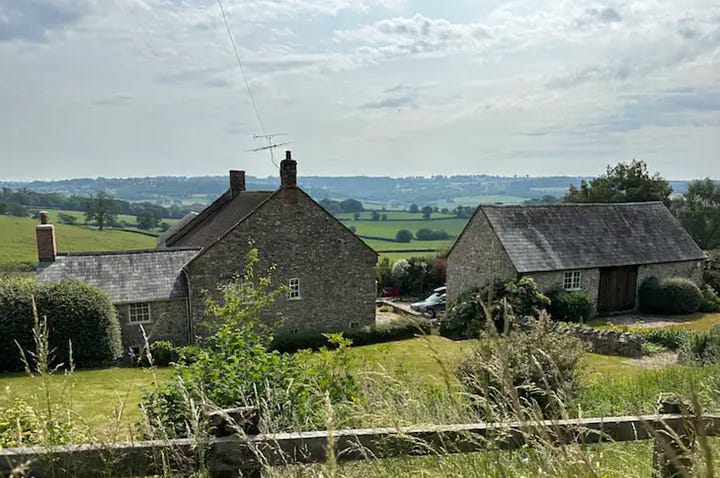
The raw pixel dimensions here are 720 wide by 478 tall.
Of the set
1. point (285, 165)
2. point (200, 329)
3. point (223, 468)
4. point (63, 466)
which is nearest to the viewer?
point (63, 466)

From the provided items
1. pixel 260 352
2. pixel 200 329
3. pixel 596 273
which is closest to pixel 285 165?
pixel 200 329

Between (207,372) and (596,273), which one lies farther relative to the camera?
(596,273)

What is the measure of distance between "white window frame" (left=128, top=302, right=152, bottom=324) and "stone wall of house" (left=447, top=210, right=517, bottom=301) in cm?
1649

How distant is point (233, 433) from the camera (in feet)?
10.6

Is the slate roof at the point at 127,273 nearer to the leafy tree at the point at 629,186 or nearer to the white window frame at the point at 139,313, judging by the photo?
the white window frame at the point at 139,313

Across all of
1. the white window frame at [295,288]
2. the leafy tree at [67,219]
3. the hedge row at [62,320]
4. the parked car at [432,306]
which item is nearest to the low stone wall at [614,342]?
the parked car at [432,306]

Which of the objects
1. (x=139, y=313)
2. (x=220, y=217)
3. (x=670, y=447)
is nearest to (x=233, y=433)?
(x=670, y=447)

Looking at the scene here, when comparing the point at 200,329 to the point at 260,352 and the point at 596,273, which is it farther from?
the point at 596,273

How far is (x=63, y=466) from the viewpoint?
297 cm

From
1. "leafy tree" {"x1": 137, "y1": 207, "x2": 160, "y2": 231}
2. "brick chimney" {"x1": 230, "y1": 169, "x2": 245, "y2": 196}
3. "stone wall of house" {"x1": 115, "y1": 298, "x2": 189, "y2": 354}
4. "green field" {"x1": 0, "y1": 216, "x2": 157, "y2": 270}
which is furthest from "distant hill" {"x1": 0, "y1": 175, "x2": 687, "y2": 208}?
"stone wall of house" {"x1": 115, "y1": 298, "x2": 189, "y2": 354}

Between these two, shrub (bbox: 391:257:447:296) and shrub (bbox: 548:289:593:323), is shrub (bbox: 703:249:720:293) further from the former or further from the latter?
shrub (bbox: 391:257:447:296)

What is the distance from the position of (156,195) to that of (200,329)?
156 m

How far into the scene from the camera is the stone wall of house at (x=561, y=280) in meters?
26.2

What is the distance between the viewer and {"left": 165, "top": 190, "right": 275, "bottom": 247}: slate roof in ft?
91.5
